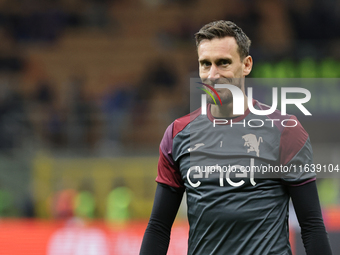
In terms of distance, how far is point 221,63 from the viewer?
2.26 metres

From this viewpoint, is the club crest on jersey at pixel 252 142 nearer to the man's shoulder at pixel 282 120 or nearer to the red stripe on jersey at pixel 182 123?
the man's shoulder at pixel 282 120

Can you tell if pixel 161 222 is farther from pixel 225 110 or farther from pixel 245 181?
pixel 225 110

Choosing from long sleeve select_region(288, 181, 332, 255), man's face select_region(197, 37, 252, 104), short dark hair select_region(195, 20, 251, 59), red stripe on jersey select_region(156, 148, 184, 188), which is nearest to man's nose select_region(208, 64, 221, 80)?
man's face select_region(197, 37, 252, 104)

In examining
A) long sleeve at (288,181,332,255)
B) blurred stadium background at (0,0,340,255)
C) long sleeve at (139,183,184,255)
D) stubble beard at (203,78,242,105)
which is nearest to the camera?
long sleeve at (288,181,332,255)

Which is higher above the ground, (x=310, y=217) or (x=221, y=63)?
(x=221, y=63)

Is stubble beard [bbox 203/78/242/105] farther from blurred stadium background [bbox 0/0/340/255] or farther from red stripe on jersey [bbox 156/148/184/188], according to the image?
blurred stadium background [bbox 0/0/340/255]

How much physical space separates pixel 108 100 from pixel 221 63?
8.51m

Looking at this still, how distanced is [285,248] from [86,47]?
11.2m

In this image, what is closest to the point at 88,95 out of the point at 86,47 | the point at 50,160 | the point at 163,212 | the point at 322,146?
the point at 86,47

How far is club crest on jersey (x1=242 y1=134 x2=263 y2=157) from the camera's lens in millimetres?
2238

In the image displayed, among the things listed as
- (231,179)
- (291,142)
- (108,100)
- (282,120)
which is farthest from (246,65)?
(108,100)

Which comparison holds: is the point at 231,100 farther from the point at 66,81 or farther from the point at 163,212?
the point at 66,81

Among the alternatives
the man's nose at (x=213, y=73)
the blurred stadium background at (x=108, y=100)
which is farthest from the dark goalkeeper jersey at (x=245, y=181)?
the blurred stadium background at (x=108, y=100)

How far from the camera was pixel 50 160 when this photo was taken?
9.16 m
